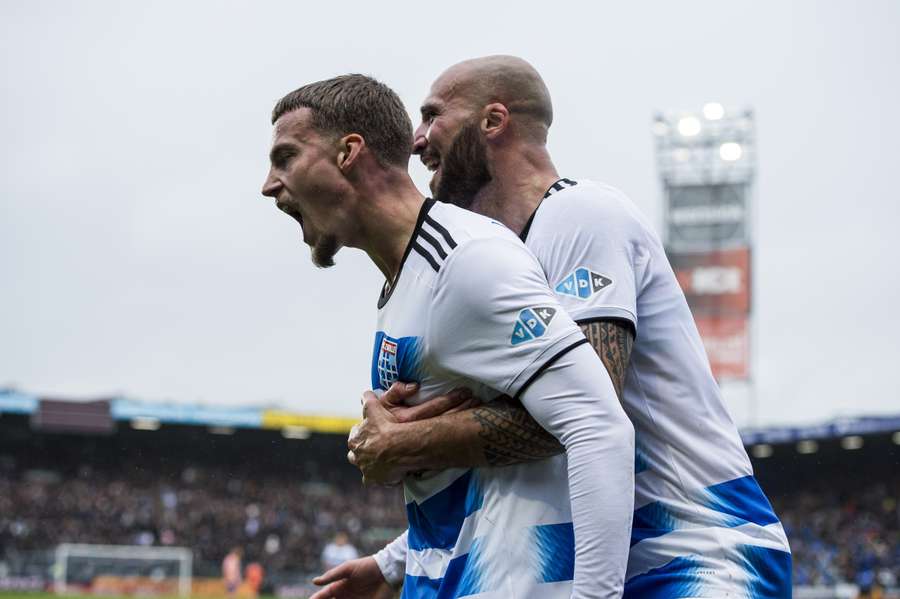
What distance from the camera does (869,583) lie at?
1145 inches

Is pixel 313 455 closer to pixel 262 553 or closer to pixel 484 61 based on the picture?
pixel 262 553

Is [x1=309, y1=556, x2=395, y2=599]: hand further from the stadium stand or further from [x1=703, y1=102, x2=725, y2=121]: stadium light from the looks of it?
[x1=703, y1=102, x2=725, y2=121]: stadium light

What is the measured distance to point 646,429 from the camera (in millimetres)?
2607

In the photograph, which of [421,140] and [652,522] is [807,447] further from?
[652,522]

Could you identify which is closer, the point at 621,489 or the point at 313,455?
the point at 621,489

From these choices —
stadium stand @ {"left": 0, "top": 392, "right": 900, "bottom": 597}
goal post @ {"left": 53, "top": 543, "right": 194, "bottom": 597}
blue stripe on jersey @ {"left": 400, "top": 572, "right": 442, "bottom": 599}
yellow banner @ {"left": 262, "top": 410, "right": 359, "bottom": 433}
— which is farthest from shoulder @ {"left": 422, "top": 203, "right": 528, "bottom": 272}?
yellow banner @ {"left": 262, "top": 410, "right": 359, "bottom": 433}

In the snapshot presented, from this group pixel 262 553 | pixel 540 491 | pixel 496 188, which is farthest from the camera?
pixel 262 553

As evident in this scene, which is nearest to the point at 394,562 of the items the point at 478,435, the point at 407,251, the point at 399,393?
the point at 399,393

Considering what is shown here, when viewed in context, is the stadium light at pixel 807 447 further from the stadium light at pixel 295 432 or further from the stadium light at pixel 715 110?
the stadium light at pixel 295 432

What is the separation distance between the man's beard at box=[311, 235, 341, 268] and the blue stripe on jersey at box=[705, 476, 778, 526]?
39.7 inches

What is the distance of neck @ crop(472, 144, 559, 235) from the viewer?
3008mm

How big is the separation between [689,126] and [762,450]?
1202 centimetres

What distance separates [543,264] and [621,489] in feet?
1.98

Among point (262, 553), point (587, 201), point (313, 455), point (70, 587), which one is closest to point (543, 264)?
point (587, 201)
